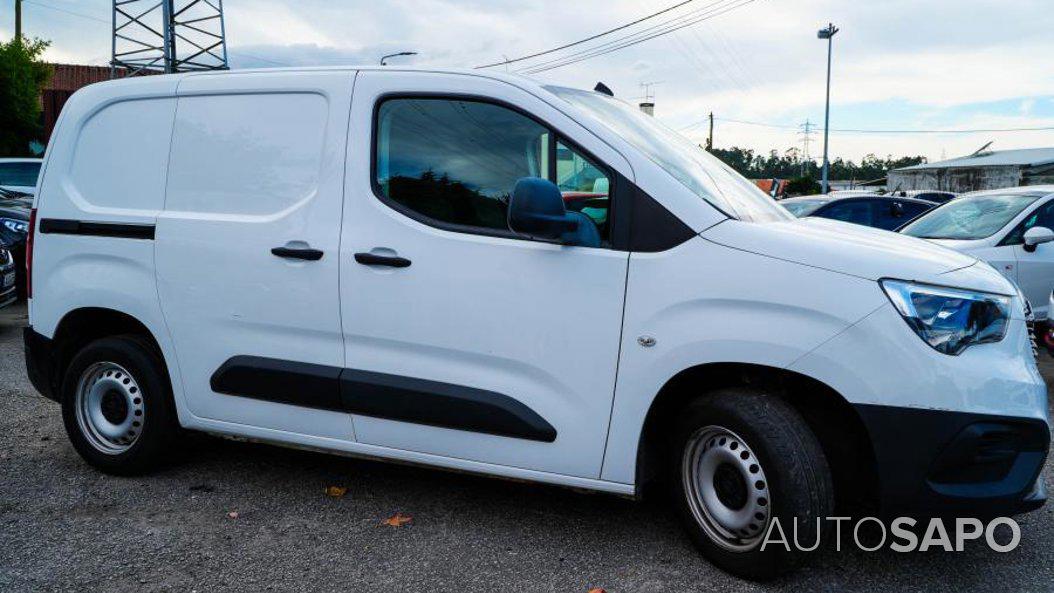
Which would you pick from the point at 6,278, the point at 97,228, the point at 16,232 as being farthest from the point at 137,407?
the point at 16,232

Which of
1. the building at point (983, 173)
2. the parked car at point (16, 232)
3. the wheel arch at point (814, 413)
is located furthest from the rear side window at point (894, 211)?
the building at point (983, 173)

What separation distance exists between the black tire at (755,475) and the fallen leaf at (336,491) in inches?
66.7

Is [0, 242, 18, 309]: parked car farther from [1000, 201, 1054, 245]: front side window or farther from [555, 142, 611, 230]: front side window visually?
[1000, 201, 1054, 245]: front side window

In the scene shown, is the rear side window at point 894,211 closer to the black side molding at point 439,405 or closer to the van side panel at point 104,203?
the black side molding at point 439,405

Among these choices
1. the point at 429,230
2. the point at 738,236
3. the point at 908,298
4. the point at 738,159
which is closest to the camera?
the point at 908,298

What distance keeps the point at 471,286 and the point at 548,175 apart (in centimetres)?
54

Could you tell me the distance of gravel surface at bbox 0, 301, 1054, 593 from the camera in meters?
3.29

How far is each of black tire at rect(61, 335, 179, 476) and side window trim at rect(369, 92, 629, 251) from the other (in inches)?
61.1

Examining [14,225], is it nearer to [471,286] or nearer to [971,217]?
[471,286]

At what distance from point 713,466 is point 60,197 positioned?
11.3 feet

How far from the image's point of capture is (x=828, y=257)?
9.92 ft

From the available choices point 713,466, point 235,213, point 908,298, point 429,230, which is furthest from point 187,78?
point 908,298

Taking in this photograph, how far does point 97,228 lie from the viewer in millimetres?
Result: 4266

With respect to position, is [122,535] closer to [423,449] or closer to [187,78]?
[423,449]
